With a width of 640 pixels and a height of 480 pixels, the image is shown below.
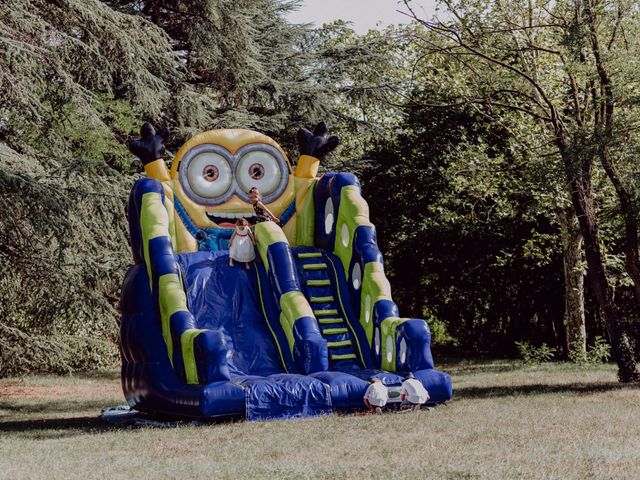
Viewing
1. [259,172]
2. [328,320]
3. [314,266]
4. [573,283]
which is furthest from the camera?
[573,283]

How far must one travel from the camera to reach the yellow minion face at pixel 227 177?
37.8 ft

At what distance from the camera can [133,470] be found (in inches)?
268

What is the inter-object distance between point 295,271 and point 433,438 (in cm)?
337

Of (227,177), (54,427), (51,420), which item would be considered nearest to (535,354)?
(227,177)

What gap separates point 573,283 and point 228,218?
8861mm

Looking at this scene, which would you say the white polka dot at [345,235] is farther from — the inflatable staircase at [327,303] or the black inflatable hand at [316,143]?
the black inflatable hand at [316,143]

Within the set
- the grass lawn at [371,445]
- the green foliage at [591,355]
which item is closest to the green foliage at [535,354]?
the green foliage at [591,355]

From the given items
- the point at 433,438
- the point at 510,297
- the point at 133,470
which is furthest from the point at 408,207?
the point at 133,470

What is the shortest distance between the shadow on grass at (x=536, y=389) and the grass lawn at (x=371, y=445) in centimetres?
32

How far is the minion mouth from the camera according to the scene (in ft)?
38.2

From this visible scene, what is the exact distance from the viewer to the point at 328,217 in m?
11.8

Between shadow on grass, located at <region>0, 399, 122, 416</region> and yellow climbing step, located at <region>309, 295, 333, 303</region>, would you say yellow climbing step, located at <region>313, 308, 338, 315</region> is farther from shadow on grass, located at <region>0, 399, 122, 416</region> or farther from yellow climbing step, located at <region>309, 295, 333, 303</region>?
shadow on grass, located at <region>0, 399, 122, 416</region>

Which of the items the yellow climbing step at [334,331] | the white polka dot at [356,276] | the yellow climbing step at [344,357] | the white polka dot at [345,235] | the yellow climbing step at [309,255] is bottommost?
the yellow climbing step at [344,357]

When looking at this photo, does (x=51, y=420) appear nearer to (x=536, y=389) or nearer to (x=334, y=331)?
(x=334, y=331)
